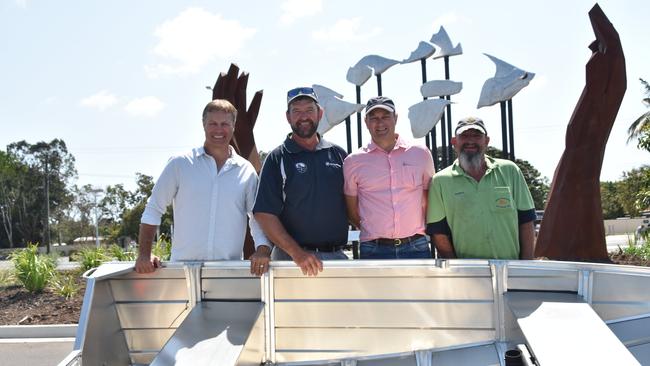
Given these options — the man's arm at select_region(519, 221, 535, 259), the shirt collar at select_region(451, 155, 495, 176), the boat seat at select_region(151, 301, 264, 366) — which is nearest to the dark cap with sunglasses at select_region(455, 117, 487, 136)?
the shirt collar at select_region(451, 155, 495, 176)

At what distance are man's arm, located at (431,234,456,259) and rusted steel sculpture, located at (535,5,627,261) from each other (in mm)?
4390

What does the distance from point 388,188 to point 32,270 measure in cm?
809

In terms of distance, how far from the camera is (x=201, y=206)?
10.3 feet

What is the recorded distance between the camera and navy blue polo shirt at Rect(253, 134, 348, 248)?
10.2 feet

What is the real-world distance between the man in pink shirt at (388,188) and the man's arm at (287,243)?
494 millimetres

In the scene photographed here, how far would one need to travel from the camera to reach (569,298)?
2615mm

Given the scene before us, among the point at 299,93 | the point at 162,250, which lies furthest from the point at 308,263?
the point at 162,250

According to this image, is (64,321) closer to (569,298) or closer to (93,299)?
(93,299)

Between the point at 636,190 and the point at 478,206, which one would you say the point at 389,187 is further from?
the point at 636,190

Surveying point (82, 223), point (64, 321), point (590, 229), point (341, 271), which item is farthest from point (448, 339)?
point (82, 223)

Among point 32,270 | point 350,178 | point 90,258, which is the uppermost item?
point 350,178

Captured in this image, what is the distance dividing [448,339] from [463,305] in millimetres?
202

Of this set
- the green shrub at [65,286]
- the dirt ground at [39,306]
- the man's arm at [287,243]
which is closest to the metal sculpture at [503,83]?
the dirt ground at [39,306]

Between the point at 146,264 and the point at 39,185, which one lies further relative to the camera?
the point at 39,185
